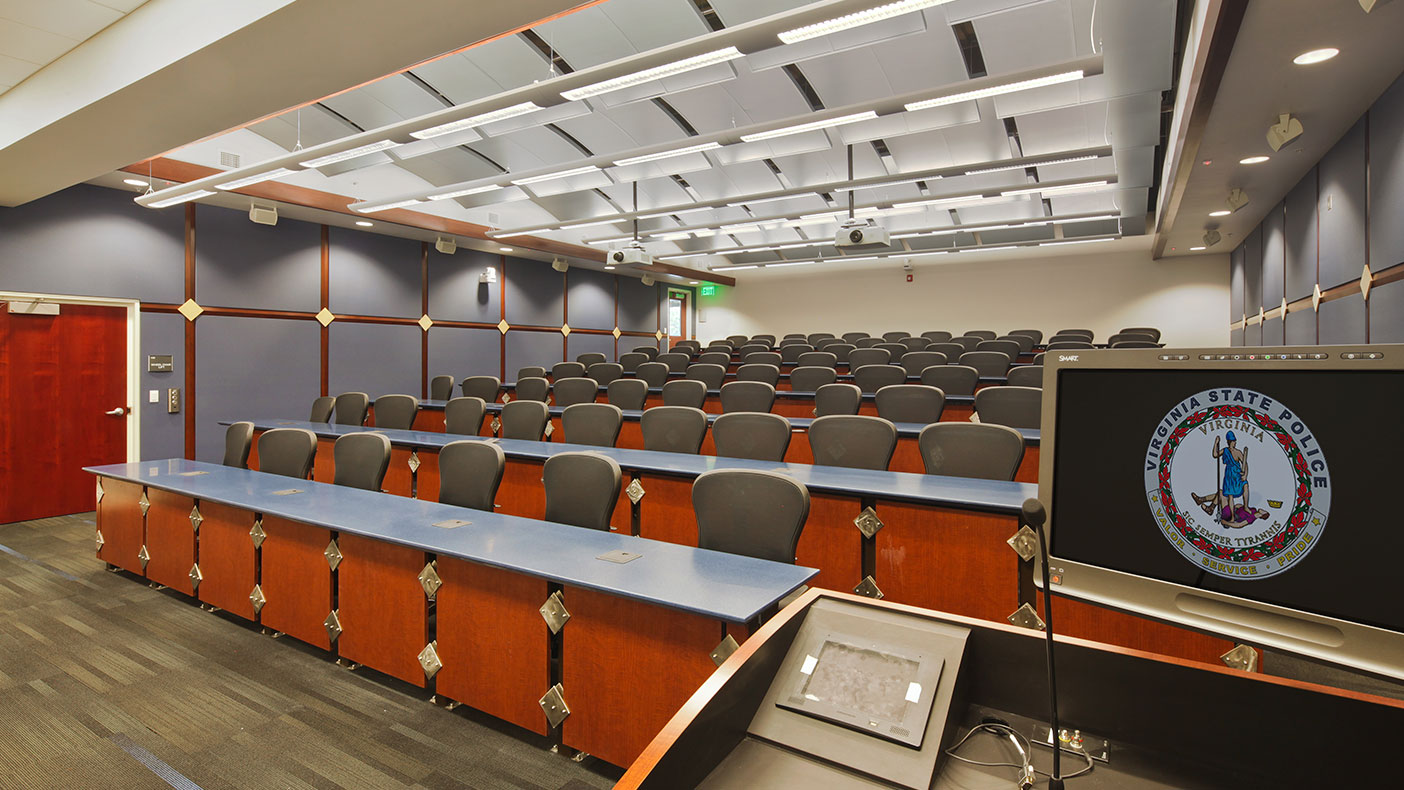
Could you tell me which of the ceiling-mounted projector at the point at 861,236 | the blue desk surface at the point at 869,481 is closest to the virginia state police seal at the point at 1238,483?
the blue desk surface at the point at 869,481

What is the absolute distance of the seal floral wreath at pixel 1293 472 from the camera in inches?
29.4

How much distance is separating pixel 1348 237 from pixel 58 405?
11.9m

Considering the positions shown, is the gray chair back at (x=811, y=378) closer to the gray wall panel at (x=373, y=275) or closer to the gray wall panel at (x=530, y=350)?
the gray wall panel at (x=530, y=350)

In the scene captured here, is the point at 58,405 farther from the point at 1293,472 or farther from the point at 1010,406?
the point at 1293,472

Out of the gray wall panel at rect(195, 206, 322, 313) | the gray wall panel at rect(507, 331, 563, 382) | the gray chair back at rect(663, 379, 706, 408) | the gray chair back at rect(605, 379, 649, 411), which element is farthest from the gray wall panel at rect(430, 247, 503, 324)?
the gray chair back at rect(663, 379, 706, 408)

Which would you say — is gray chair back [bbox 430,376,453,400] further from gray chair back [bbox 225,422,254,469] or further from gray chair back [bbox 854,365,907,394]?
gray chair back [bbox 854,365,907,394]

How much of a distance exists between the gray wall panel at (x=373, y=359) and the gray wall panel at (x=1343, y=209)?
420 inches

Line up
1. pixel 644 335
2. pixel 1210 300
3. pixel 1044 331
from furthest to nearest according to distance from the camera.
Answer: pixel 644 335 < pixel 1044 331 < pixel 1210 300

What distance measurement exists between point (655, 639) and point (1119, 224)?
1138 centimetres

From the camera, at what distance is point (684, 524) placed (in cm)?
361

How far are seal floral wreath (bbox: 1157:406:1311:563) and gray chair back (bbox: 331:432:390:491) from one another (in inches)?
152

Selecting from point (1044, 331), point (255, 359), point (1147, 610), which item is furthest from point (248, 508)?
point (1044, 331)

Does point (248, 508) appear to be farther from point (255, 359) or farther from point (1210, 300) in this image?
point (1210, 300)

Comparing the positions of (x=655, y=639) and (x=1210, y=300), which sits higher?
(x=1210, y=300)
